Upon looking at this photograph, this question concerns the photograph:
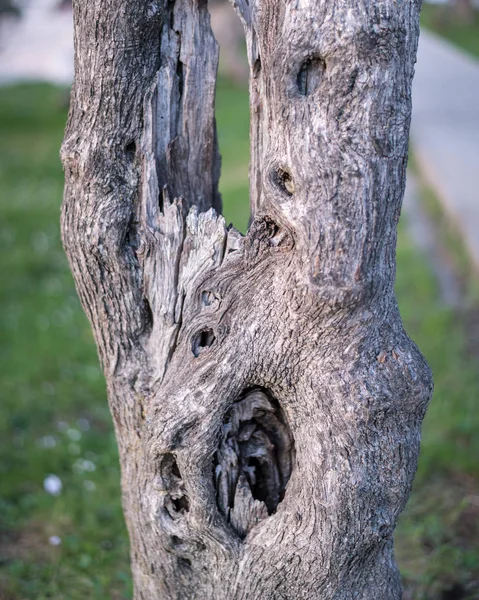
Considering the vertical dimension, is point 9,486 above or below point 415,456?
below

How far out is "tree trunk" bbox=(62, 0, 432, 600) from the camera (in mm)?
1736

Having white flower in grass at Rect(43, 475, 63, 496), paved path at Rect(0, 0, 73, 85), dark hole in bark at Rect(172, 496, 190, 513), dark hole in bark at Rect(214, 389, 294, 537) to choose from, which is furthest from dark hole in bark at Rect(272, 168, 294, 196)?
paved path at Rect(0, 0, 73, 85)

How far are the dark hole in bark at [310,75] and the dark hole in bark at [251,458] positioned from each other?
2.81ft

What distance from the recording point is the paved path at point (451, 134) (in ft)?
25.9

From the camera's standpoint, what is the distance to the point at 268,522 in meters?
2.14

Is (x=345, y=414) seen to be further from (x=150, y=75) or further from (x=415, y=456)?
(x=150, y=75)

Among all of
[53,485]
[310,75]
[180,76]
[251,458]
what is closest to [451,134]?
Answer: [53,485]

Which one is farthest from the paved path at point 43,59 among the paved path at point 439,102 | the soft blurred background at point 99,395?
the soft blurred background at point 99,395

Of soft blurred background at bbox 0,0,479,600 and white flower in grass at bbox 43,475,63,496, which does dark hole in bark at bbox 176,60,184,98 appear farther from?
white flower in grass at bbox 43,475,63,496

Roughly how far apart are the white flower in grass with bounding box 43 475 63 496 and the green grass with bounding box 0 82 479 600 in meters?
0.04

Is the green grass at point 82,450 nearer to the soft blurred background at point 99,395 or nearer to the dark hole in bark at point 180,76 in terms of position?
the soft blurred background at point 99,395

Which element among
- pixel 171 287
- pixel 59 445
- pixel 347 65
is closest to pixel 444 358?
pixel 59 445

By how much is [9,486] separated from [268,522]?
2.13 metres

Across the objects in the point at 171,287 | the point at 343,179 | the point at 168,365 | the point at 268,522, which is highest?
the point at 343,179
